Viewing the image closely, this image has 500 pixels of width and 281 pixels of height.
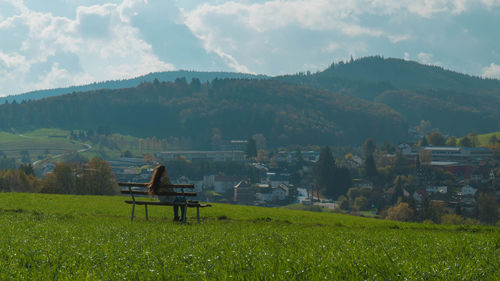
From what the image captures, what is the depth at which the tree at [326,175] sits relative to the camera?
596 feet

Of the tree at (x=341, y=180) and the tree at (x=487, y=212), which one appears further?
the tree at (x=341, y=180)

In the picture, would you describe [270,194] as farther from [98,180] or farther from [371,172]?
[98,180]

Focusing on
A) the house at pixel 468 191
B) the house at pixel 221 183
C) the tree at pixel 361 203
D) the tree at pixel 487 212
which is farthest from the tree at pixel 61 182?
the house at pixel 468 191

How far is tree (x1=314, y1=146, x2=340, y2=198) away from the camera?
596ft

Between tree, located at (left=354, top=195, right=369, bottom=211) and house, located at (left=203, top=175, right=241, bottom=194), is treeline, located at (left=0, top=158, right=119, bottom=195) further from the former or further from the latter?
house, located at (left=203, top=175, right=241, bottom=194)

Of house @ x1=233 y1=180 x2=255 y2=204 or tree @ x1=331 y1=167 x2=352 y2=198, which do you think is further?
tree @ x1=331 y1=167 x2=352 y2=198

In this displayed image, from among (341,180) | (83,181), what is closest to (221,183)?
(341,180)

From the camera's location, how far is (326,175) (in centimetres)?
18550

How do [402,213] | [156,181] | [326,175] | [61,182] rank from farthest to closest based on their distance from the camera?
[326,175], [402,213], [61,182], [156,181]

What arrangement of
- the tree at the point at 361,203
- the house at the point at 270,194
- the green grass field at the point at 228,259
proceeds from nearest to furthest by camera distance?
1. the green grass field at the point at 228,259
2. the tree at the point at 361,203
3. the house at the point at 270,194

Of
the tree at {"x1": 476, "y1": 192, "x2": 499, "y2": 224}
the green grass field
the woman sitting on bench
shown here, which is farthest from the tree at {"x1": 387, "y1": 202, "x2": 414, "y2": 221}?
the green grass field

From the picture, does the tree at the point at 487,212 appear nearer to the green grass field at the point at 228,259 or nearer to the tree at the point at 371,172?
the tree at the point at 371,172

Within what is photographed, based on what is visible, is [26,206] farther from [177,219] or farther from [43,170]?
[43,170]

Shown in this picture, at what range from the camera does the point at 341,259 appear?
290 inches
